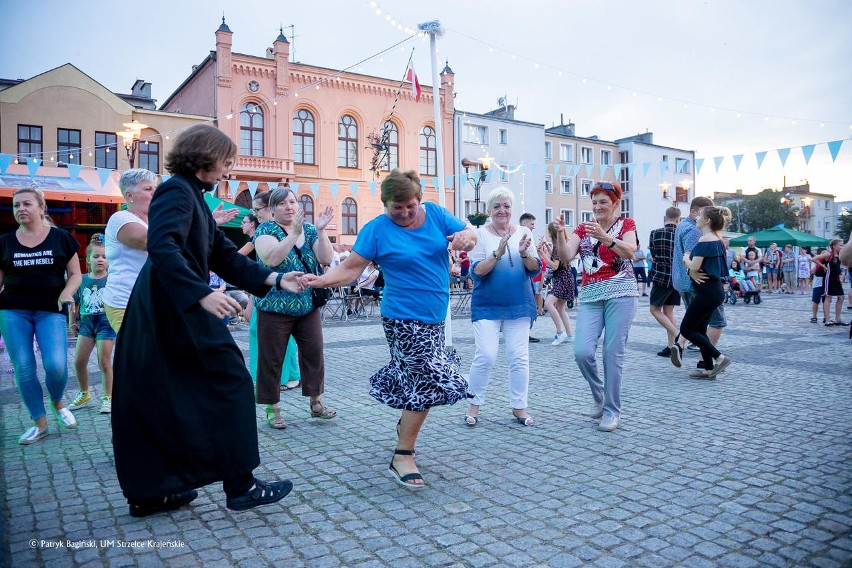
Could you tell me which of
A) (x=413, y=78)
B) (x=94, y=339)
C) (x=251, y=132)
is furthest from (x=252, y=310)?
(x=251, y=132)

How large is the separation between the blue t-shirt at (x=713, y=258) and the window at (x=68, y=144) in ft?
85.4

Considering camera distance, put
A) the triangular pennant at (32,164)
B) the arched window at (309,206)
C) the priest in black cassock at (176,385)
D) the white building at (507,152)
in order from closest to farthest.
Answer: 1. the priest in black cassock at (176,385)
2. the triangular pennant at (32,164)
3. the arched window at (309,206)
4. the white building at (507,152)

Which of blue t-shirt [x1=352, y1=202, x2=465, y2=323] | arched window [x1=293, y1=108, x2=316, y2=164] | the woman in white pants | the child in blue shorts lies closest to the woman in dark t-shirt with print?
the child in blue shorts

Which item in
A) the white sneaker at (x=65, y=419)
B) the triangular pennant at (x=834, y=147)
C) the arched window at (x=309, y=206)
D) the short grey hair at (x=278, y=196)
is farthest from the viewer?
the arched window at (x=309, y=206)

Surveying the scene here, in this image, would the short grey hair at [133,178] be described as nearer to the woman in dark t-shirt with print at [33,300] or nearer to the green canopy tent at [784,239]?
the woman in dark t-shirt with print at [33,300]

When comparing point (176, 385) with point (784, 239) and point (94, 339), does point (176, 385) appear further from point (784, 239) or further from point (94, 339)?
point (784, 239)

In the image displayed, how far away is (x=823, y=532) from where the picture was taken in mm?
2848

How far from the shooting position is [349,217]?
32.6 m

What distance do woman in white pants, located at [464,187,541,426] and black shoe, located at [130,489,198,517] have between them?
2.38 metres

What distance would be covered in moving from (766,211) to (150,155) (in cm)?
6573

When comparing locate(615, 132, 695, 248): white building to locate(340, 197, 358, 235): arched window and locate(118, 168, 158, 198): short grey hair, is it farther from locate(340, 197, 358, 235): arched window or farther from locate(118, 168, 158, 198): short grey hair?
locate(118, 168, 158, 198): short grey hair

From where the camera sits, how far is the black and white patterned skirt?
→ 359 cm

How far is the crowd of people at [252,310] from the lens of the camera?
2.93 m

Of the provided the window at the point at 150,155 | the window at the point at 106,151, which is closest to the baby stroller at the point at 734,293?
the window at the point at 150,155
